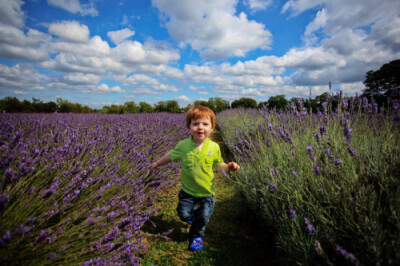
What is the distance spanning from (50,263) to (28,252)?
0.59 ft

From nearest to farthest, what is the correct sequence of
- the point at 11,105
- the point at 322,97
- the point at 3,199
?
1. the point at 3,199
2. the point at 322,97
3. the point at 11,105

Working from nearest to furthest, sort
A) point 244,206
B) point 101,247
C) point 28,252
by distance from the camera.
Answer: point 28,252, point 101,247, point 244,206

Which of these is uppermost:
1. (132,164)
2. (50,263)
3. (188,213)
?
(132,164)

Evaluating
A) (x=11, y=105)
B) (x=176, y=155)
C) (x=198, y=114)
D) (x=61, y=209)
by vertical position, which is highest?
(x=11, y=105)

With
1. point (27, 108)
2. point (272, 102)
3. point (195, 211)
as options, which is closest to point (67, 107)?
point (27, 108)

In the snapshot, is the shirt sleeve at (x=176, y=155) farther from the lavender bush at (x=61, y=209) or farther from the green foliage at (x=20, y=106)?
the green foliage at (x=20, y=106)

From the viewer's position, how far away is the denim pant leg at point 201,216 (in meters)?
1.74

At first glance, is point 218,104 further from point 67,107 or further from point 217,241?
point 217,241

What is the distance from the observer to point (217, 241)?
189 centimetres

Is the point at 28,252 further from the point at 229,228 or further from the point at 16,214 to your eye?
the point at 229,228

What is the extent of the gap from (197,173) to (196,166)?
0.21 ft

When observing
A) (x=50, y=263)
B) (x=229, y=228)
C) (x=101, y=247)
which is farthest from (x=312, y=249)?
(x=50, y=263)

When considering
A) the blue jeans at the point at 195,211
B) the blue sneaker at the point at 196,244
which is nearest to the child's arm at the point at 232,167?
the blue jeans at the point at 195,211

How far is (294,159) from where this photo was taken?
1.86 meters
